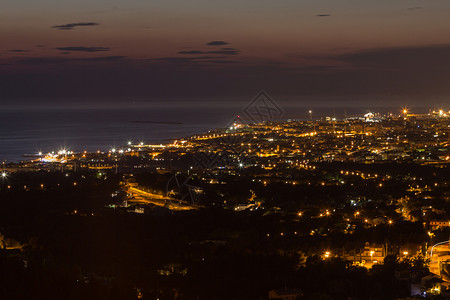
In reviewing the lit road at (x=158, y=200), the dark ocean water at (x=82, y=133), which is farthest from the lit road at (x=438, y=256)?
the dark ocean water at (x=82, y=133)

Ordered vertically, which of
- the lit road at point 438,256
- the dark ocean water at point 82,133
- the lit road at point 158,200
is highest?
the dark ocean water at point 82,133

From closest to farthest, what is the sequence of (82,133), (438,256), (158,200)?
(438,256), (158,200), (82,133)

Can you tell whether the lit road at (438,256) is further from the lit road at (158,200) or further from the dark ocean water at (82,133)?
the dark ocean water at (82,133)

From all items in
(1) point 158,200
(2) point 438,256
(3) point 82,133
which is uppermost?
(3) point 82,133

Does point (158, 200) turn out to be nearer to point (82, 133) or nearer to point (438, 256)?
point (438, 256)

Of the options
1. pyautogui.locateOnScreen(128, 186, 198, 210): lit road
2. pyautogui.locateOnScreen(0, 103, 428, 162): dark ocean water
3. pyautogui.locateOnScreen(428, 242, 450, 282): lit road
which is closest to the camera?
pyautogui.locateOnScreen(428, 242, 450, 282): lit road

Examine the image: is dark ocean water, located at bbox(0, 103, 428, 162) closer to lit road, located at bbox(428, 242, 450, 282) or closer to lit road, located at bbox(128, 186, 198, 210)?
lit road, located at bbox(128, 186, 198, 210)

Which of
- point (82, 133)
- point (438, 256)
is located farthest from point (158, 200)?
point (82, 133)

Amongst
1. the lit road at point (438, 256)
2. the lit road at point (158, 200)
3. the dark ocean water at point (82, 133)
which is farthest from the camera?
the dark ocean water at point (82, 133)

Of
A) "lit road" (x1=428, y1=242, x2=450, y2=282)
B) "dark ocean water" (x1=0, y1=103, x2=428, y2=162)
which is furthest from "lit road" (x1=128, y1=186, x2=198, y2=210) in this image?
"dark ocean water" (x1=0, y1=103, x2=428, y2=162)

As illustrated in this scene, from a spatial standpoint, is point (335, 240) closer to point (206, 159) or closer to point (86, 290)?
point (86, 290)

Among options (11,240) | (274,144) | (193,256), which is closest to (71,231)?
(11,240)
